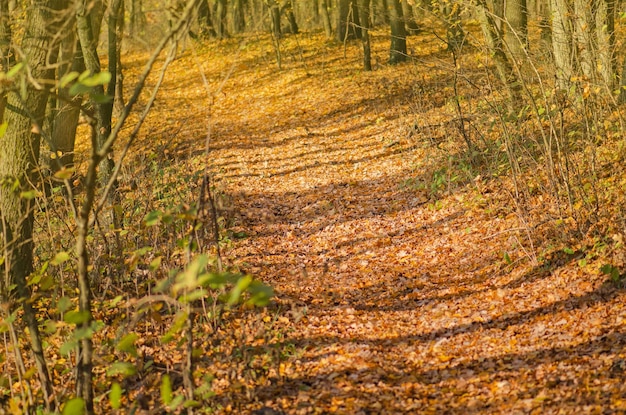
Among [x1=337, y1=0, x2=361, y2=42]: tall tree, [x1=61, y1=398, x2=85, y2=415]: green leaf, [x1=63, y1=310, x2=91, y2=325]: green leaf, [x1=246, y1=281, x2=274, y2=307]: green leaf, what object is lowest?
[x1=61, y1=398, x2=85, y2=415]: green leaf

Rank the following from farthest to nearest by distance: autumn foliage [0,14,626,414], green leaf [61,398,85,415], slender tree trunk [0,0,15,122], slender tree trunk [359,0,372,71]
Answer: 1. slender tree trunk [359,0,372,71]
2. slender tree trunk [0,0,15,122]
3. autumn foliage [0,14,626,414]
4. green leaf [61,398,85,415]

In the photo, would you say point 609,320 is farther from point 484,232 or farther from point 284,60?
point 284,60

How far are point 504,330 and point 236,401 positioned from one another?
2347mm

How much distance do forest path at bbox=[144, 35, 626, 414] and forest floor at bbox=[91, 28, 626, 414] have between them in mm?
18

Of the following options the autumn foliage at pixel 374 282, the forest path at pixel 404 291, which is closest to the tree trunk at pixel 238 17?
the forest path at pixel 404 291

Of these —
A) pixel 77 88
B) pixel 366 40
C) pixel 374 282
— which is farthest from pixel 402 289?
pixel 366 40

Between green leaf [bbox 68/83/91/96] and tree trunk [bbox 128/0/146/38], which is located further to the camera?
tree trunk [bbox 128/0/146/38]

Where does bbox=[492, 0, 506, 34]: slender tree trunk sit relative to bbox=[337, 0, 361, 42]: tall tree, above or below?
below

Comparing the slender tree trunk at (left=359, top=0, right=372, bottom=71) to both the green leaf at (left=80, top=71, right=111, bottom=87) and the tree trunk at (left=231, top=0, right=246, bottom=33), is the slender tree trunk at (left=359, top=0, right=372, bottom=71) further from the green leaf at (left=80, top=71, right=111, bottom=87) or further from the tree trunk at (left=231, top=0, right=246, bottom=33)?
the green leaf at (left=80, top=71, right=111, bottom=87)

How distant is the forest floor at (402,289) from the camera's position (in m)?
4.64

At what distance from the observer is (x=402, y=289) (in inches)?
267

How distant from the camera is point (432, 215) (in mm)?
8734

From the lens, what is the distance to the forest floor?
4.64 meters

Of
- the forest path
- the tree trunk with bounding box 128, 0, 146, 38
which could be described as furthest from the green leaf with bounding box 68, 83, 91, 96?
the forest path
